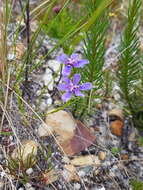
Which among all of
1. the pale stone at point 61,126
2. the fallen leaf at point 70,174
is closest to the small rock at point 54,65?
the pale stone at point 61,126

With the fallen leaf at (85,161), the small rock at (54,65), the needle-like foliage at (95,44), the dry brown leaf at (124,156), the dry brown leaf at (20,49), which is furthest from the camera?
the small rock at (54,65)

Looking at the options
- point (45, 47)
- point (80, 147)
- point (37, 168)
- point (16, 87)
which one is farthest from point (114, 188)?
point (45, 47)

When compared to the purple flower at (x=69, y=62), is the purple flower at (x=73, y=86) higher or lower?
lower

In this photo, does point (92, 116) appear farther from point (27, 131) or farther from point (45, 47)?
point (45, 47)

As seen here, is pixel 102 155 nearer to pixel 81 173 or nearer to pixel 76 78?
pixel 81 173

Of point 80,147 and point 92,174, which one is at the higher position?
point 80,147

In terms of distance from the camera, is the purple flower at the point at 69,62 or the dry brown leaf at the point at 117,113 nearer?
the purple flower at the point at 69,62

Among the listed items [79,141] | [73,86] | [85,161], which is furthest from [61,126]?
[73,86]

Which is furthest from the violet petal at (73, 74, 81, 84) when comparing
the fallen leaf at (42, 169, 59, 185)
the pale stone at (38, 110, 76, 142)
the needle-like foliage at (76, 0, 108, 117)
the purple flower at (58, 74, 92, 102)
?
the fallen leaf at (42, 169, 59, 185)

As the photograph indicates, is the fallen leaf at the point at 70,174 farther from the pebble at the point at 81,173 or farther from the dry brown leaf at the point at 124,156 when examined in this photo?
the dry brown leaf at the point at 124,156
